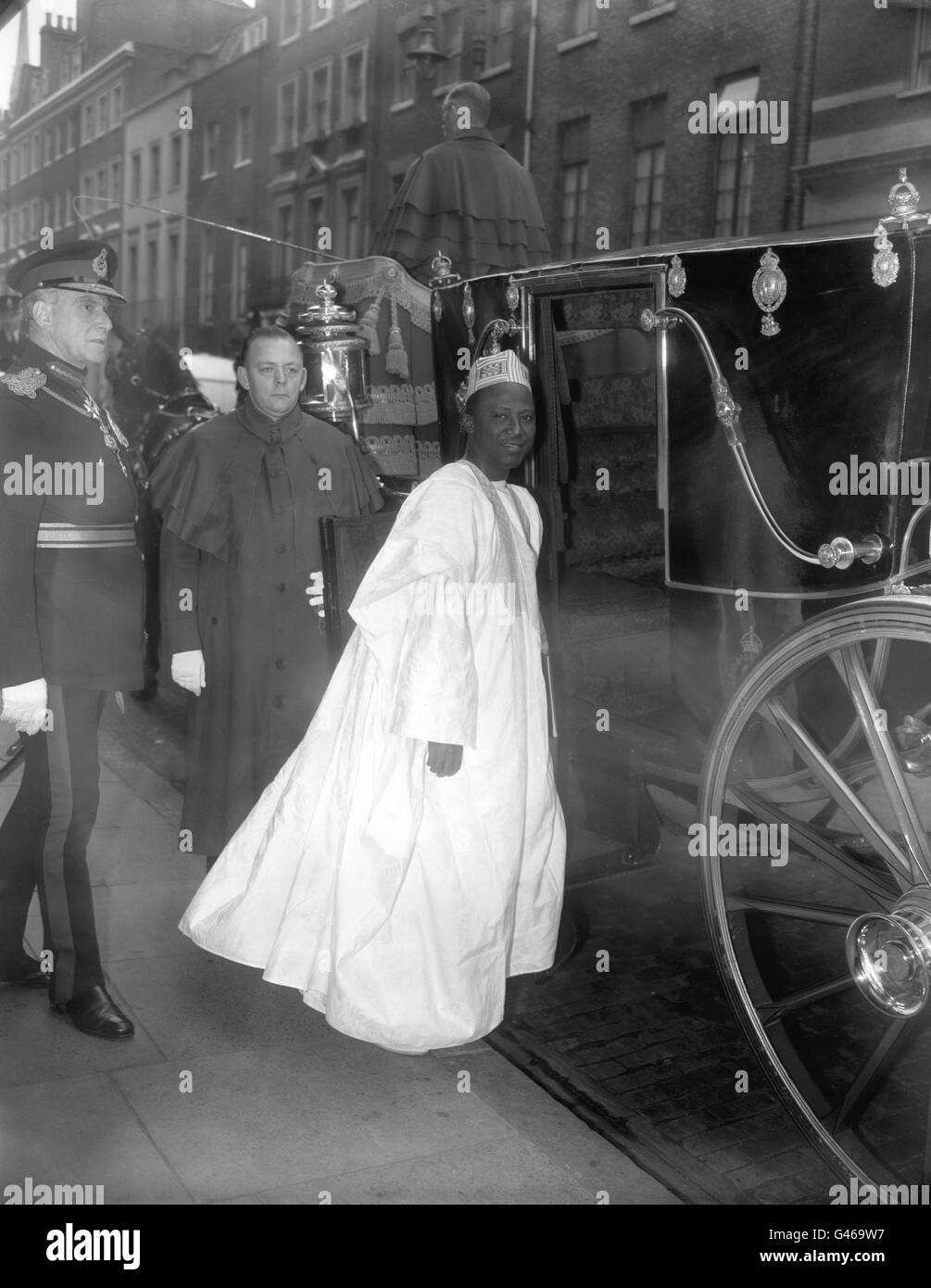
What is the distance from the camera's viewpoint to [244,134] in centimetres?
534

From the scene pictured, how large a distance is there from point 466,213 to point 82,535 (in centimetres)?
286

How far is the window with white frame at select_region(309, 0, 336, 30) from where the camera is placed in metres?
4.43

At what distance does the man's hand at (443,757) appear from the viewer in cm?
288

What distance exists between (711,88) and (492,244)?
1.45m

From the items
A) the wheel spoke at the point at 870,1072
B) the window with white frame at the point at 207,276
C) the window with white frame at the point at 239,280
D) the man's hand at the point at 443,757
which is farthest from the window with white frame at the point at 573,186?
the wheel spoke at the point at 870,1072

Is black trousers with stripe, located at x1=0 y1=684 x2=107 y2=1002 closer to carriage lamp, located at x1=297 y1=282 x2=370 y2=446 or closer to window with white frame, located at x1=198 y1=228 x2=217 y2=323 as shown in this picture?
carriage lamp, located at x1=297 y1=282 x2=370 y2=446

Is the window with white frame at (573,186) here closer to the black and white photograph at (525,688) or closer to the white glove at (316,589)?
the black and white photograph at (525,688)

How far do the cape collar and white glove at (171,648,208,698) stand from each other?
0.72 meters

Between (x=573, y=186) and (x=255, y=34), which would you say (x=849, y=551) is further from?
(x=255, y=34)

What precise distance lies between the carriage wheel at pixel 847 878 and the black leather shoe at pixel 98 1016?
1.55 m

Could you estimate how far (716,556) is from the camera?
3.20m

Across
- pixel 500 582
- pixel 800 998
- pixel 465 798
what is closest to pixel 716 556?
pixel 500 582

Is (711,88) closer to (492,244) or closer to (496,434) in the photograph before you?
(492,244)

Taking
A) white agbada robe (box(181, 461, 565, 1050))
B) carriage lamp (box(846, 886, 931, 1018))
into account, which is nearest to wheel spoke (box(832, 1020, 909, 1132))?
carriage lamp (box(846, 886, 931, 1018))
